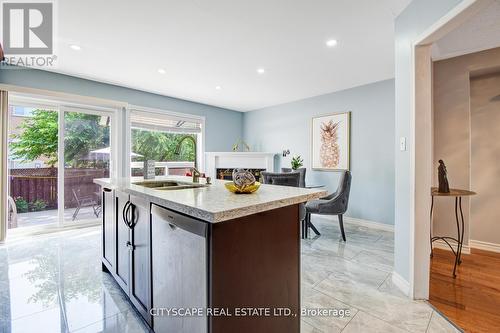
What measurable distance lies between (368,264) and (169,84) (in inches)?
160

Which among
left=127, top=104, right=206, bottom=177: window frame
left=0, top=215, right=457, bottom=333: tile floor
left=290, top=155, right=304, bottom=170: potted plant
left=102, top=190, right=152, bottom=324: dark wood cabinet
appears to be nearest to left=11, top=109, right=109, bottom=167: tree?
left=127, top=104, right=206, bottom=177: window frame

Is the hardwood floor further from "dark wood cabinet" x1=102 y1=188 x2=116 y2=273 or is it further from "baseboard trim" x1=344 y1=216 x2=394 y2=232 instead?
"dark wood cabinet" x1=102 y1=188 x2=116 y2=273

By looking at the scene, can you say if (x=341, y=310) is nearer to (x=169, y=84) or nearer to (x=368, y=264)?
(x=368, y=264)

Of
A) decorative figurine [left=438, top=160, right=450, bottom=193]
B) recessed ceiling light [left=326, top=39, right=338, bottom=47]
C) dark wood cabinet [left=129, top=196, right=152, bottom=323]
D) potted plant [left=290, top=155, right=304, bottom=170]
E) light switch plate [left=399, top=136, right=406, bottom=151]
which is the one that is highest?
recessed ceiling light [left=326, top=39, right=338, bottom=47]

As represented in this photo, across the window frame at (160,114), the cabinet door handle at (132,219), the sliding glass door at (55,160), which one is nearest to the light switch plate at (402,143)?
the cabinet door handle at (132,219)

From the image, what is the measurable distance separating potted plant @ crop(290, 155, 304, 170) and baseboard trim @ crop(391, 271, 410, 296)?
8.99ft

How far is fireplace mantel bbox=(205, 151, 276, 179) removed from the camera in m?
5.48

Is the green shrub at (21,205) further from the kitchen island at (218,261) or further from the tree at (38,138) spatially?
the kitchen island at (218,261)

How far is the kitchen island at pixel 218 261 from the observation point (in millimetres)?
1042

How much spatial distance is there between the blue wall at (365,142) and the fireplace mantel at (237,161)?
0.72m

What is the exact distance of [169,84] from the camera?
4.14m

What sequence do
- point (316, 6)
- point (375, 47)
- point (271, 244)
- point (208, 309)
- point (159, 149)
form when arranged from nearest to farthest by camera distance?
point (208, 309) < point (271, 244) < point (316, 6) < point (375, 47) < point (159, 149)

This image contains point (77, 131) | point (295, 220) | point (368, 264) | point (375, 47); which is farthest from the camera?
point (77, 131)

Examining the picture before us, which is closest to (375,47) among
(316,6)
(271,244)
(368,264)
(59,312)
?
(316,6)
